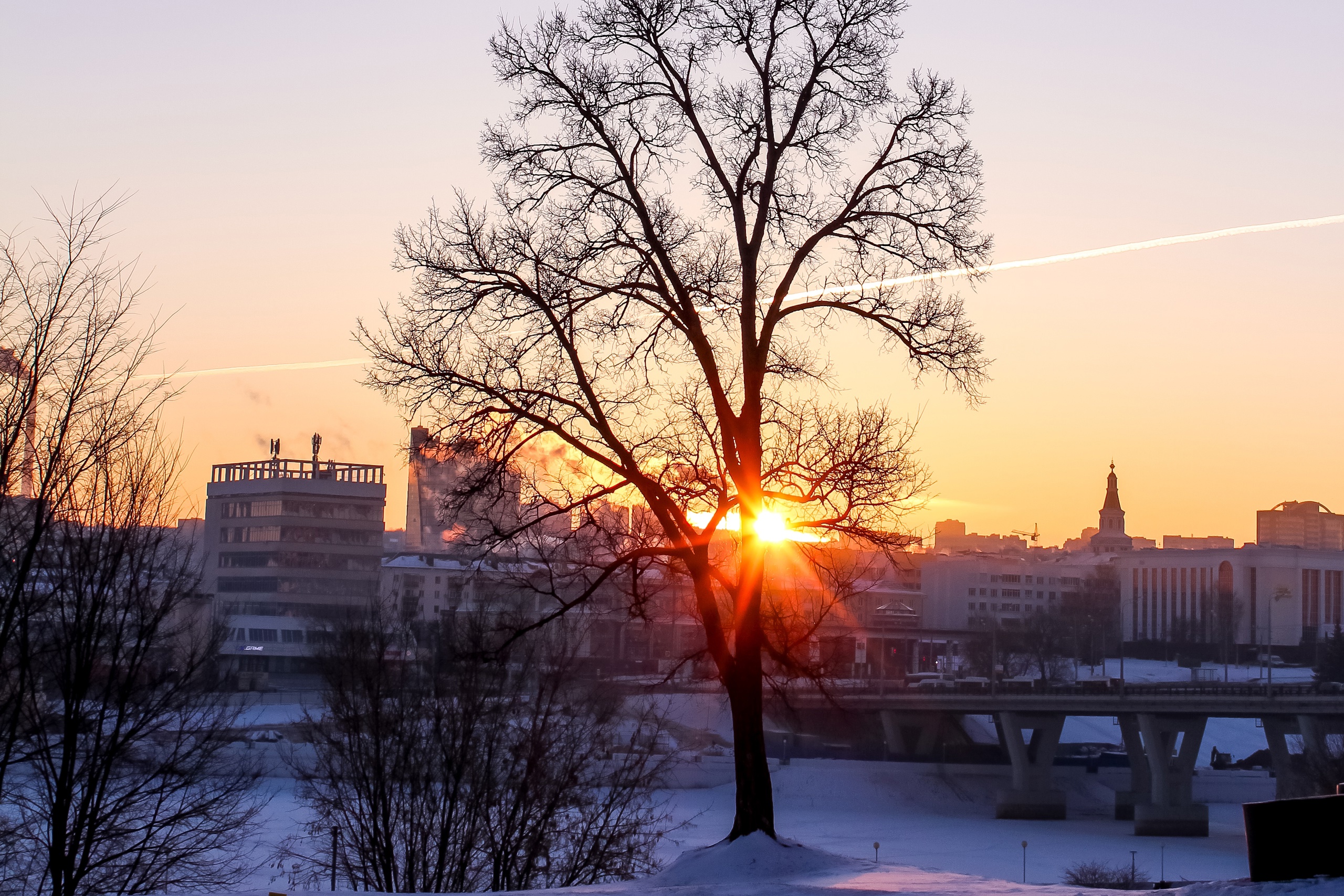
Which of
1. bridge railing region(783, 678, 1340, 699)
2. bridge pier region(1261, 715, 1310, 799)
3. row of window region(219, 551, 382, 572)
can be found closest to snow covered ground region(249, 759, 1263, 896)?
bridge pier region(1261, 715, 1310, 799)

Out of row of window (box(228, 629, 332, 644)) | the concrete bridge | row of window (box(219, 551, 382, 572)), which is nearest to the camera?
the concrete bridge

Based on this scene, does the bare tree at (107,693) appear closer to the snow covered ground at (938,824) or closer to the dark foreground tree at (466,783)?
the dark foreground tree at (466,783)

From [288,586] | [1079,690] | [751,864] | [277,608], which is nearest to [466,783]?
[751,864]

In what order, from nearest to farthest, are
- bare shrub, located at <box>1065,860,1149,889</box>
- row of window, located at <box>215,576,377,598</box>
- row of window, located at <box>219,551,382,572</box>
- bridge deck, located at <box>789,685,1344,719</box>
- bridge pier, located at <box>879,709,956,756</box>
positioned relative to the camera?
bare shrub, located at <box>1065,860,1149,889</box>, bridge deck, located at <box>789,685,1344,719</box>, bridge pier, located at <box>879,709,956,756</box>, row of window, located at <box>215,576,377,598</box>, row of window, located at <box>219,551,382,572</box>

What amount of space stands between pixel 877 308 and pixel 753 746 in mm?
6806

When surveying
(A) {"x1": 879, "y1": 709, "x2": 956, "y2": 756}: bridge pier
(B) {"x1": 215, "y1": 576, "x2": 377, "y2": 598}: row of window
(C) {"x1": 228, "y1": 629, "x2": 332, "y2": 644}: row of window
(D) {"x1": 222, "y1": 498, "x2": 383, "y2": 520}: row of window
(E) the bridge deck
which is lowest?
(A) {"x1": 879, "y1": 709, "x2": 956, "y2": 756}: bridge pier

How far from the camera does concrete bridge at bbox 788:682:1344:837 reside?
295ft

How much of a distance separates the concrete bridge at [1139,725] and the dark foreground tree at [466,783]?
2145 inches

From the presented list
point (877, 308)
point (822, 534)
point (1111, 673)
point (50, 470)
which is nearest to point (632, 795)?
point (822, 534)

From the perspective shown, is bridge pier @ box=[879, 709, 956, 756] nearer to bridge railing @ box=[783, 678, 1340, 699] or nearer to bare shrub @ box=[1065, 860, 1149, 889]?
bridge railing @ box=[783, 678, 1340, 699]

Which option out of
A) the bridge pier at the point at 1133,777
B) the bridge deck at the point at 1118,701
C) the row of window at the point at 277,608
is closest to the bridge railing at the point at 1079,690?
the bridge deck at the point at 1118,701

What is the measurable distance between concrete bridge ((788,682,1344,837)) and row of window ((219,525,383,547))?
87.0 metres

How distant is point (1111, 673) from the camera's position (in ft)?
555

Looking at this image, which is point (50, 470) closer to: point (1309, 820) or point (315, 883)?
point (1309, 820)
